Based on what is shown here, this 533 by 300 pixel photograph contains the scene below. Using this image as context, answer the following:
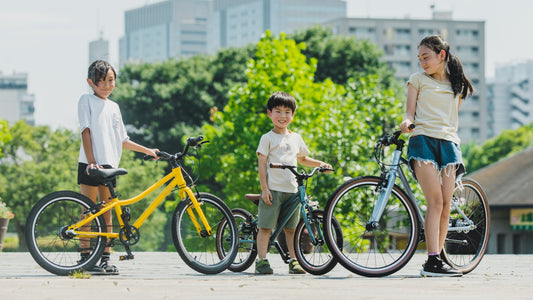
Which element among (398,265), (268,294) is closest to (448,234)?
(398,265)

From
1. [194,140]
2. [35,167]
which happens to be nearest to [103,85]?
[194,140]

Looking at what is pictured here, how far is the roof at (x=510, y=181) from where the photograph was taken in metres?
38.4

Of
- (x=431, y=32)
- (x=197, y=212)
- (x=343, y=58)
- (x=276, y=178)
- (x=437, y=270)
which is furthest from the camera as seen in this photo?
(x=431, y=32)

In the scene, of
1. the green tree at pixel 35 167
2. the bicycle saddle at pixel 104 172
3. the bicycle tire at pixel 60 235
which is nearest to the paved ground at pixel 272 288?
the bicycle tire at pixel 60 235

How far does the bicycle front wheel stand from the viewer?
6367mm

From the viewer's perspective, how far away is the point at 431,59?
20.8 feet

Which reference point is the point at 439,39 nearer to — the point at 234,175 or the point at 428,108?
the point at 428,108

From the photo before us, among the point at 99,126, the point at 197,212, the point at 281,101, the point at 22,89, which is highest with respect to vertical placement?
the point at 22,89

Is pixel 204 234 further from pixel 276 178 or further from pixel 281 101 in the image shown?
pixel 281 101

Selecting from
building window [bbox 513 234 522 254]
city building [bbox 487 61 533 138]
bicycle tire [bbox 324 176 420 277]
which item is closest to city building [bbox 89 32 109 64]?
bicycle tire [bbox 324 176 420 277]

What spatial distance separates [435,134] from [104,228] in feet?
8.94

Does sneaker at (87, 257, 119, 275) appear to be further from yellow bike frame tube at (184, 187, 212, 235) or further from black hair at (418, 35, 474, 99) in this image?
black hair at (418, 35, 474, 99)

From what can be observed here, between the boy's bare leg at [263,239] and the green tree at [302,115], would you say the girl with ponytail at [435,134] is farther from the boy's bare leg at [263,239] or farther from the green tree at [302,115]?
the green tree at [302,115]

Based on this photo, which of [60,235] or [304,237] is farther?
[304,237]
